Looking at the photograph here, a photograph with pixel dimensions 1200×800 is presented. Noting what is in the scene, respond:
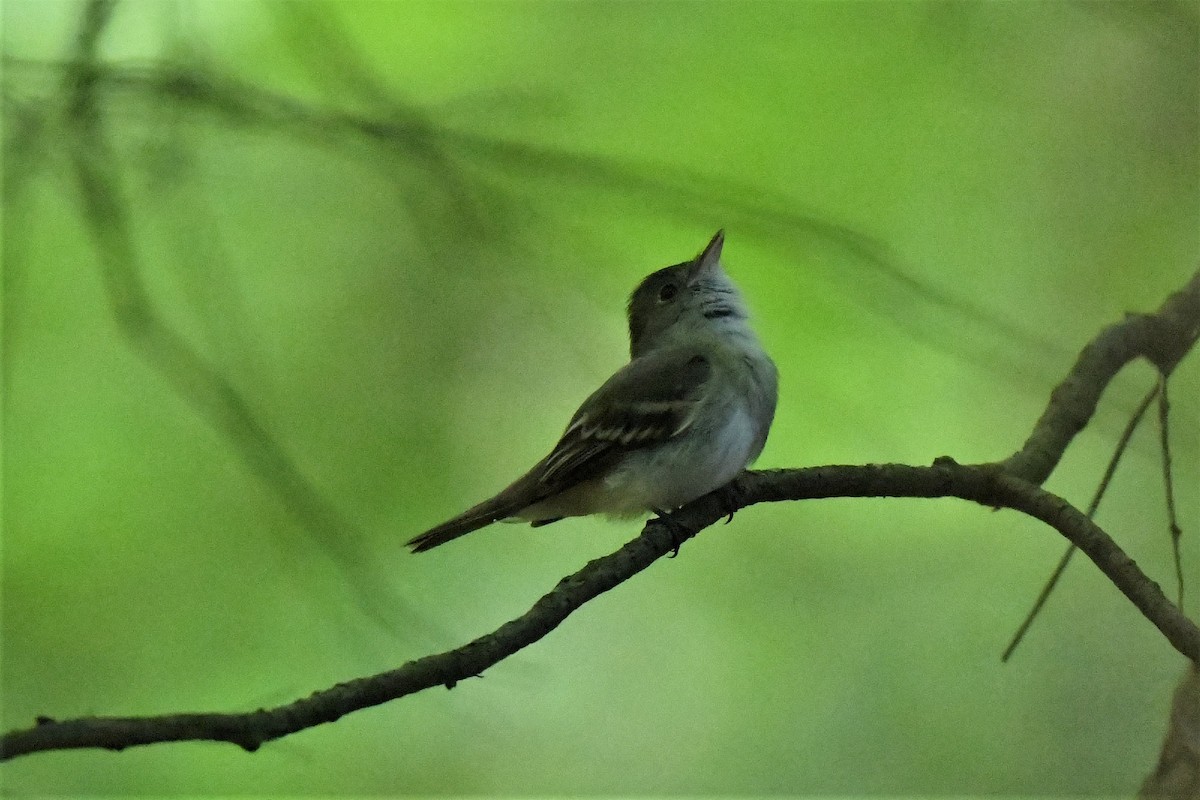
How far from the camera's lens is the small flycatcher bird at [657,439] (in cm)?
139

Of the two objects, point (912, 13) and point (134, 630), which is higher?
point (912, 13)

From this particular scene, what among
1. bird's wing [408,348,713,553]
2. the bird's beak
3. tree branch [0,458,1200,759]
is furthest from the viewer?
the bird's beak

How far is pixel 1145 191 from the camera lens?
60.4 inches

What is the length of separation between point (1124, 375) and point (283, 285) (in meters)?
1.14

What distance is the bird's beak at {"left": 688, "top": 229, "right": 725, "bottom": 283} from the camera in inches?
61.4

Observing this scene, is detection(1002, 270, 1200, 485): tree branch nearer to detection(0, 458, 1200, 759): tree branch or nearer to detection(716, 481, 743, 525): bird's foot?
detection(0, 458, 1200, 759): tree branch

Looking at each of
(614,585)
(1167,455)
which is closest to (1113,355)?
(1167,455)

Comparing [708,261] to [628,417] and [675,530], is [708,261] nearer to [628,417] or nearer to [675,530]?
[628,417]

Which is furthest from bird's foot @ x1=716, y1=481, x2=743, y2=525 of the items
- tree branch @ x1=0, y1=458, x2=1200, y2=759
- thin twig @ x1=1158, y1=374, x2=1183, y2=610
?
thin twig @ x1=1158, y1=374, x2=1183, y2=610

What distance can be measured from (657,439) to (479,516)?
0.84 feet

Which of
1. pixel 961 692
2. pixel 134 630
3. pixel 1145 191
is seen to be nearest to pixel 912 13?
pixel 1145 191

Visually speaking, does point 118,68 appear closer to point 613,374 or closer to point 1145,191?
point 613,374

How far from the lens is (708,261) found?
1.62m

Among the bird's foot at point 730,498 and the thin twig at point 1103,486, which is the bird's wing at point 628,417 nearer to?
the bird's foot at point 730,498
